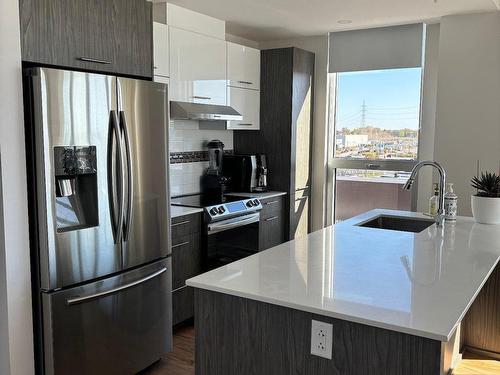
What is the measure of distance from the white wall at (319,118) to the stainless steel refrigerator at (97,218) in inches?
98.8

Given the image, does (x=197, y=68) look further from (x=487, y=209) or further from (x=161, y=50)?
(x=487, y=209)

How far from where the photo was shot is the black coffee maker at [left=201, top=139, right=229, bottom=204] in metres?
4.46

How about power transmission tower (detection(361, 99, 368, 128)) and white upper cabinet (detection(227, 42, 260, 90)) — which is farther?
power transmission tower (detection(361, 99, 368, 128))

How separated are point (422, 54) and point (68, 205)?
11.5ft

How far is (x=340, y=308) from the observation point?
155 centimetres

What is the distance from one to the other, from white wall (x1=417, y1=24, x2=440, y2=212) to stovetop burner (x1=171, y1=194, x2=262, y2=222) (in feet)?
5.22

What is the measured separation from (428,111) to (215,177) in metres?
2.10

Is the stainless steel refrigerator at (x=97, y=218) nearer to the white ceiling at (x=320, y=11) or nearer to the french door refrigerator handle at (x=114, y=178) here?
the french door refrigerator handle at (x=114, y=178)

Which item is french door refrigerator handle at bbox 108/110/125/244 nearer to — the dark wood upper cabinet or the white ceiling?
the dark wood upper cabinet

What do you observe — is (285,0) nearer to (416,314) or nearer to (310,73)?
(310,73)

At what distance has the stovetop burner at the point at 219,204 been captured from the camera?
12.2ft

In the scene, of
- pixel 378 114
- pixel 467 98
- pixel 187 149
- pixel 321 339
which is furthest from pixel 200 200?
pixel 321 339

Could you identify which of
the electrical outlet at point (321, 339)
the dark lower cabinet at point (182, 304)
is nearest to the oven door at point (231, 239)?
the dark lower cabinet at point (182, 304)

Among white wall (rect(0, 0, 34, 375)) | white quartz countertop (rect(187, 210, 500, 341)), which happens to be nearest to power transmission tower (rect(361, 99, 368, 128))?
white quartz countertop (rect(187, 210, 500, 341))
